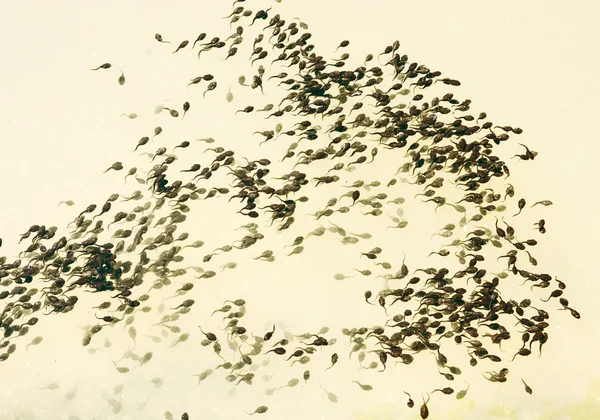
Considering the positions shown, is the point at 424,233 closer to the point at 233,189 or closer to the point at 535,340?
the point at 535,340

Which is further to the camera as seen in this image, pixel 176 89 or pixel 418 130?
pixel 176 89

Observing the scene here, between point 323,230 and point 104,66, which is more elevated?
point 104,66

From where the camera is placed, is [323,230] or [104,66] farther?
[104,66]

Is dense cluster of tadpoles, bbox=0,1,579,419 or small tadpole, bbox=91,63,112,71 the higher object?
small tadpole, bbox=91,63,112,71

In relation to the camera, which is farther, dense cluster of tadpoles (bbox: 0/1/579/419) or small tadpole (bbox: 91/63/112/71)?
Answer: small tadpole (bbox: 91/63/112/71)

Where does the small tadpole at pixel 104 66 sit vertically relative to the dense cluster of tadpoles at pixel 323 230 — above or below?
above

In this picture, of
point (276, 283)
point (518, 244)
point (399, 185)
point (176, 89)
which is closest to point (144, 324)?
point (276, 283)

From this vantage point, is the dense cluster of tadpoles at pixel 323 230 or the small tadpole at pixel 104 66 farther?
the small tadpole at pixel 104 66

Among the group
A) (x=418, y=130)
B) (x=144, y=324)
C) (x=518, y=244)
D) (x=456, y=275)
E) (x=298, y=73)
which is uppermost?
(x=298, y=73)
